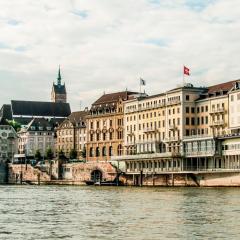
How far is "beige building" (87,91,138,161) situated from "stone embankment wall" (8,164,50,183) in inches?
482

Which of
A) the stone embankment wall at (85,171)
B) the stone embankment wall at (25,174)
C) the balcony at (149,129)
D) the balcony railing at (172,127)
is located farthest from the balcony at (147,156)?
the stone embankment wall at (25,174)

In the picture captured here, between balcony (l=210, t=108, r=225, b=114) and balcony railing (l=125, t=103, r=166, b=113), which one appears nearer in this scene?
balcony (l=210, t=108, r=225, b=114)

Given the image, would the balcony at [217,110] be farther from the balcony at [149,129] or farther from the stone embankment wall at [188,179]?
the balcony at [149,129]

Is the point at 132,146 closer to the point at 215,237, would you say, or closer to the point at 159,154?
the point at 159,154

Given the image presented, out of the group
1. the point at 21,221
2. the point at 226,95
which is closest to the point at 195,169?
the point at 226,95

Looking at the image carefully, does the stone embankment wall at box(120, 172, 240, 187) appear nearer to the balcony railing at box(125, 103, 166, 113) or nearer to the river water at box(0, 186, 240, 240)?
the balcony railing at box(125, 103, 166, 113)

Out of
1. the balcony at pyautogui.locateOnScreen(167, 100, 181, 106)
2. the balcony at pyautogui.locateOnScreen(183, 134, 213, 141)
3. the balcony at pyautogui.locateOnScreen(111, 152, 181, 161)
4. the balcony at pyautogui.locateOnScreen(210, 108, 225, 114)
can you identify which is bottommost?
the balcony at pyautogui.locateOnScreen(111, 152, 181, 161)

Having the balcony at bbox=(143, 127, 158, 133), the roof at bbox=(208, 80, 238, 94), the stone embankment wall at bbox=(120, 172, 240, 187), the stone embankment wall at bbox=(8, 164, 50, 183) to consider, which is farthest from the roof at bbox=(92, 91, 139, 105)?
the roof at bbox=(208, 80, 238, 94)

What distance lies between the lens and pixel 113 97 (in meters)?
184

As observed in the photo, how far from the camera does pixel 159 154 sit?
142 meters

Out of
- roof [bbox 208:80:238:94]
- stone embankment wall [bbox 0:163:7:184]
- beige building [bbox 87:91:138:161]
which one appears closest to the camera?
roof [bbox 208:80:238:94]

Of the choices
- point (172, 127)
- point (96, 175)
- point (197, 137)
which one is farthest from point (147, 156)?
point (96, 175)

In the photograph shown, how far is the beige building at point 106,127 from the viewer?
173m

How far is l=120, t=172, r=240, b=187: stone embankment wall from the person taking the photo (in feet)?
403
